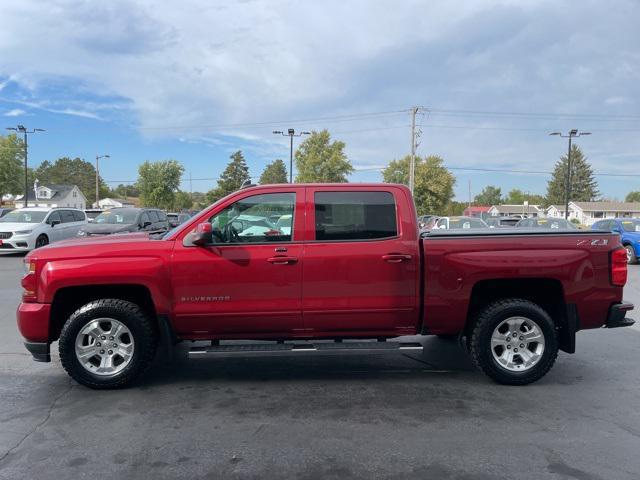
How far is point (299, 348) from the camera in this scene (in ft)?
15.8

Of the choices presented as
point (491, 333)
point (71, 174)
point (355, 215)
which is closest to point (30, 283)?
point (355, 215)

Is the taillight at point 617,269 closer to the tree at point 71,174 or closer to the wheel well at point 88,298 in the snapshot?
the wheel well at point 88,298

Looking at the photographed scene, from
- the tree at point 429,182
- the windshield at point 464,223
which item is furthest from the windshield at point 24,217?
the tree at point 429,182

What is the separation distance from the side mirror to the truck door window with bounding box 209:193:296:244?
20cm

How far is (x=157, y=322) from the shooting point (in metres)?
4.90

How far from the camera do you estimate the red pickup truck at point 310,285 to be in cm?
470

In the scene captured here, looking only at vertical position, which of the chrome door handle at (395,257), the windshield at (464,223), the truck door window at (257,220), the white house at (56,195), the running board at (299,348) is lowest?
the running board at (299,348)

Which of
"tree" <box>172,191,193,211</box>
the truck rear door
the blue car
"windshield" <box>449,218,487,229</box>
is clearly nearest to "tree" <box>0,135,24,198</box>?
"tree" <box>172,191,193,211</box>

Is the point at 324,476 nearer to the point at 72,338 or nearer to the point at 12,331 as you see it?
the point at 72,338

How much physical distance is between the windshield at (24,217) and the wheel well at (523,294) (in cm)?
1667

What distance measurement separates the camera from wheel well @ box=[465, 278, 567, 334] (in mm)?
5035

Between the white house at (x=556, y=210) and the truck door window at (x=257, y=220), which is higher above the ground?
the white house at (x=556, y=210)

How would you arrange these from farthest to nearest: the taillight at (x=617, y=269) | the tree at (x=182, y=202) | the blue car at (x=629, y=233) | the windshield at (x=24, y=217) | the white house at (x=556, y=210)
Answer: the white house at (x=556, y=210) < the tree at (x=182, y=202) < the windshield at (x=24, y=217) < the blue car at (x=629, y=233) < the taillight at (x=617, y=269)

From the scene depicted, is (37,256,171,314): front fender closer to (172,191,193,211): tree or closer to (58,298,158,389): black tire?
(58,298,158,389): black tire
